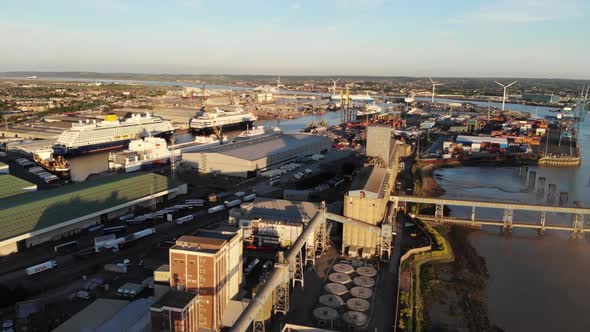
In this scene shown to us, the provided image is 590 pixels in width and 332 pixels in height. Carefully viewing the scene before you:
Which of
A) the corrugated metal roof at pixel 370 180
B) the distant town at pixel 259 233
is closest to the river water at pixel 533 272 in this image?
the distant town at pixel 259 233

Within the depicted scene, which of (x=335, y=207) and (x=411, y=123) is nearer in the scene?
(x=335, y=207)

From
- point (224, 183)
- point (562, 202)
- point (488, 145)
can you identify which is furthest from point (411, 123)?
point (224, 183)

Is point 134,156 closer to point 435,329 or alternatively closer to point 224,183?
point 224,183

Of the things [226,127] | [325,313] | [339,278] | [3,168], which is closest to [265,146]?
[3,168]

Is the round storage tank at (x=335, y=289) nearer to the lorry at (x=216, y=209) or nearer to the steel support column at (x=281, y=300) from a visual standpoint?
the steel support column at (x=281, y=300)

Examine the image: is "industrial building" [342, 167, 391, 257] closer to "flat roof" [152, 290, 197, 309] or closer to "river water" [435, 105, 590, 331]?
"river water" [435, 105, 590, 331]
